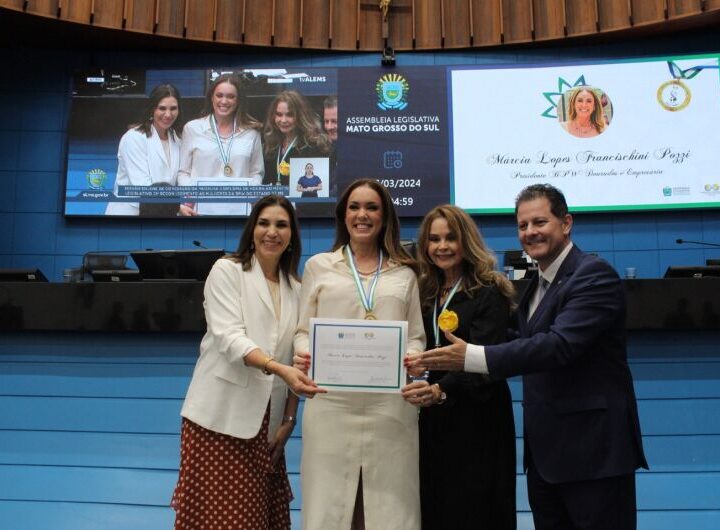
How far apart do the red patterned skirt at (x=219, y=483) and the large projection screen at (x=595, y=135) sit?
400 cm

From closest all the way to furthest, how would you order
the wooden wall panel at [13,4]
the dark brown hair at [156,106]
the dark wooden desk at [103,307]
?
the dark wooden desk at [103,307] → the wooden wall panel at [13,4] → the dark brown hair at [156,106]

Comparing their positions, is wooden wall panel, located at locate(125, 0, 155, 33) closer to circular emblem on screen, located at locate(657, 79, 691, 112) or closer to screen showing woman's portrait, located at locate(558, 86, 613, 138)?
screen showing woman's portrait, located at locate(558, 86, 613, 138)

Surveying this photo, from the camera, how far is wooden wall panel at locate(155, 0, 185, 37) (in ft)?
18.0

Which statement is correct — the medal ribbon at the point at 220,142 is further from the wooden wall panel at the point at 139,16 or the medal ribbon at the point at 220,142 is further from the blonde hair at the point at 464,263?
the blonde hair at the point at 464,263

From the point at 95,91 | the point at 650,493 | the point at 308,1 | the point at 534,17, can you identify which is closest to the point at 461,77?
the point at 534,17

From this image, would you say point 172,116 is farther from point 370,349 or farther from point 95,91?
point 370,349

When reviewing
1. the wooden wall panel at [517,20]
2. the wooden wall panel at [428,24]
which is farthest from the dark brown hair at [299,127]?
the wooden wall panel at [517,20]

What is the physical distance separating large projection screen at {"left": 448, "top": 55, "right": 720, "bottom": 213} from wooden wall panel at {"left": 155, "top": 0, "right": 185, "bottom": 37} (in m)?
2.73

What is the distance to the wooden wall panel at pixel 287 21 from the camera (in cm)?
564

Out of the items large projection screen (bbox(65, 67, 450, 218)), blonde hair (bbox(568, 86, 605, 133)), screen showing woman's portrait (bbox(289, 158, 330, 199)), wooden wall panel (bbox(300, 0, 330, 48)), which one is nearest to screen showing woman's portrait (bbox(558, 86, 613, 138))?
blonde hair (bbox(568, 86, 605, 133))

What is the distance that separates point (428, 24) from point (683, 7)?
2.30 meters

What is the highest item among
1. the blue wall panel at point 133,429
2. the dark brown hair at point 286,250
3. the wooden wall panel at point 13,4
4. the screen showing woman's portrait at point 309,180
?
the wooden wall panel at point 13,4

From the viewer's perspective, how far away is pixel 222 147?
5477 millimetres

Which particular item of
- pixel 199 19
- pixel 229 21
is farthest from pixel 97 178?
pixel 229 21
